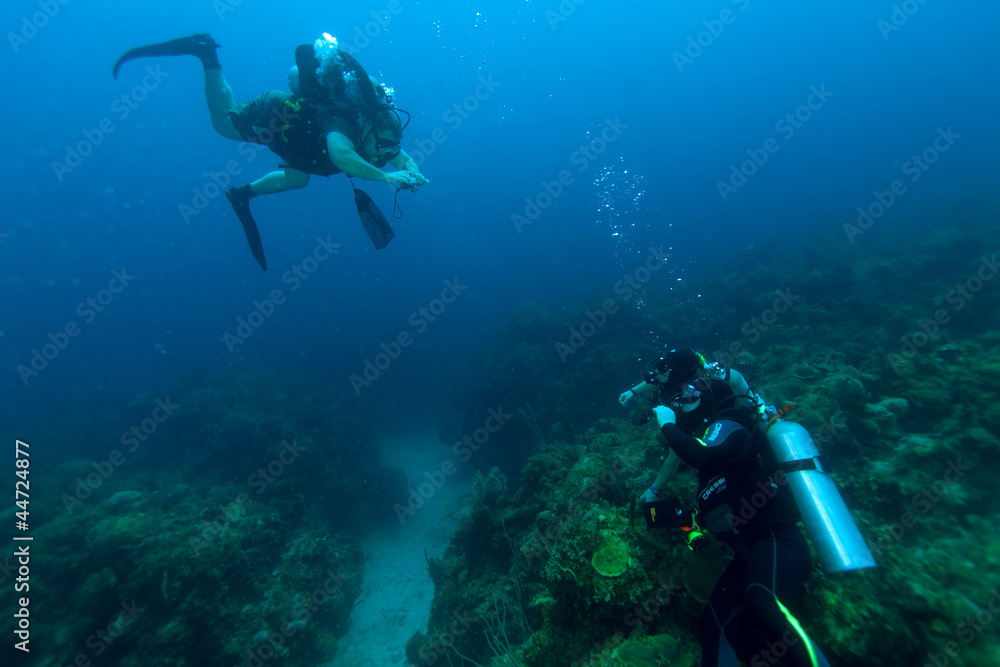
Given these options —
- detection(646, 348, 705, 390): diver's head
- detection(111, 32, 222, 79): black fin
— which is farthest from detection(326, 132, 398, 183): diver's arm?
detection(646, 348, 705, 390): diver's head

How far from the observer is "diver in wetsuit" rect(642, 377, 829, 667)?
2.41m

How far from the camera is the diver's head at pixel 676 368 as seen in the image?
11.8 feet

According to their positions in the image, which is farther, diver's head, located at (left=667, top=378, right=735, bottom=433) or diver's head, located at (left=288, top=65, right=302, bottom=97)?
diver's head, located at (left=288, top=65, right=302, bottom=97)

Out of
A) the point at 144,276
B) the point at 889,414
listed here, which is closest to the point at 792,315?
the point at 889,414

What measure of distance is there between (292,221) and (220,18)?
127ft

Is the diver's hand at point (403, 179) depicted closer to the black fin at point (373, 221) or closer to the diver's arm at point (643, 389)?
the black fin at point (373, 221)

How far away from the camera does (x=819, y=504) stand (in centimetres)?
275

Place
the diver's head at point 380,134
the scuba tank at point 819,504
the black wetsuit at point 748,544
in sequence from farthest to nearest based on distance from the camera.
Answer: the diver's head at point 380,134 < the scuba tank at point 819,504 < the black wetsuit at point 748,544

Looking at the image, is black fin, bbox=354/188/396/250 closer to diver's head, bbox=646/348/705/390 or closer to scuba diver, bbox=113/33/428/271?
scuba diver, bbox=113/33/428/271

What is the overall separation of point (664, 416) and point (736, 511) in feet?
2.92

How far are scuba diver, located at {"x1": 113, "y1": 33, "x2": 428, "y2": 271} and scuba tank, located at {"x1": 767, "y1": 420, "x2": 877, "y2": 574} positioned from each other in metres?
4.66

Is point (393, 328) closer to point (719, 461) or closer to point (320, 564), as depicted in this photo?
point (320, 564)

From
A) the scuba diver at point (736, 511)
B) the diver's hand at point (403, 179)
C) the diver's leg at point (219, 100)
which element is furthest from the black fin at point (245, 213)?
the scuba diver at point (736, 511)

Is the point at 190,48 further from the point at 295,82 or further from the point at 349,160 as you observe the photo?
the point at 349,160
